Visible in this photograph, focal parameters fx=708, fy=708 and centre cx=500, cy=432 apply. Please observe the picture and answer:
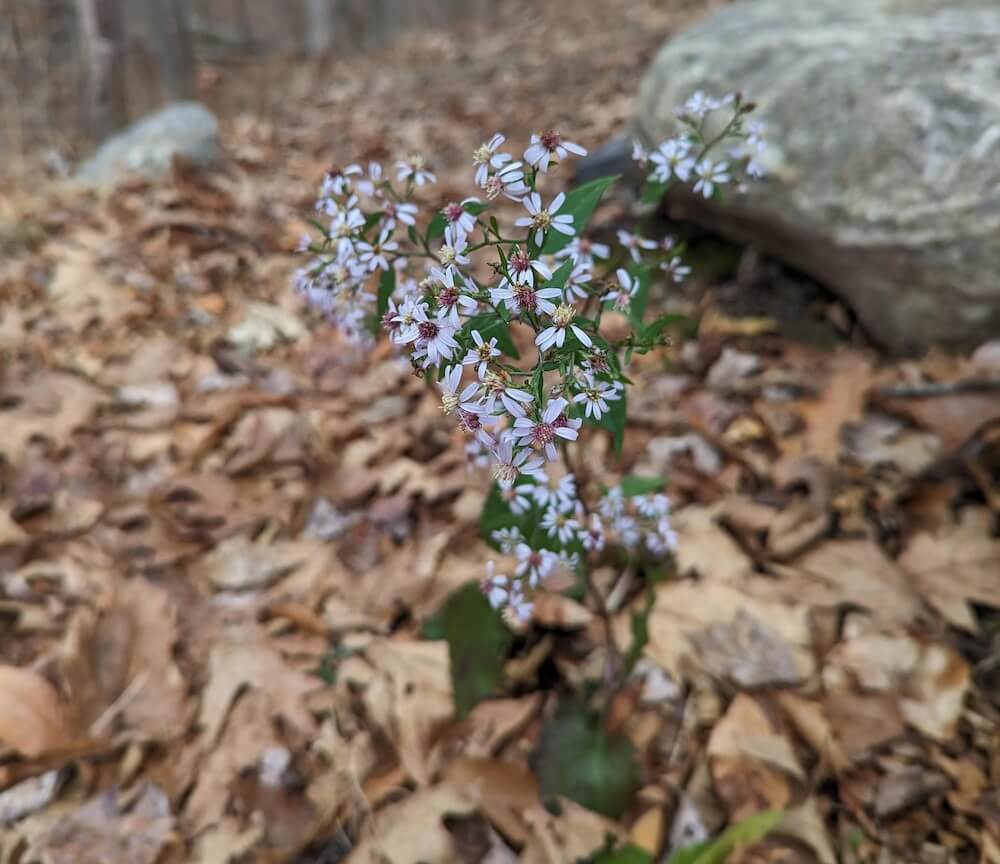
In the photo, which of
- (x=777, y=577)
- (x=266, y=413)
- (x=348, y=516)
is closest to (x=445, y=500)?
(x=348, y=516)

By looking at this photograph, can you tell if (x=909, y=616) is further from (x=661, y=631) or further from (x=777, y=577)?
(x=661, y=631)

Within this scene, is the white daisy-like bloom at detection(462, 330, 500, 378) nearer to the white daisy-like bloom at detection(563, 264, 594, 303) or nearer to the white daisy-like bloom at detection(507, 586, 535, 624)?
the white daisy-like bloom at detection(563, 264, 594, 303)

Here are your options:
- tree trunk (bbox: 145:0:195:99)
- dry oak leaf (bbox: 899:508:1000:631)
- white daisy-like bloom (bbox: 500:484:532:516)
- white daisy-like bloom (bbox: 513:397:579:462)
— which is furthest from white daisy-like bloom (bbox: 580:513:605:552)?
tree trunk (bbox: 145:0:195:99)

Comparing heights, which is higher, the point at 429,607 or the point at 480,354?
the point at 480,354

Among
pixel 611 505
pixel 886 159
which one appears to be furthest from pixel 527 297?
pixel 886 159

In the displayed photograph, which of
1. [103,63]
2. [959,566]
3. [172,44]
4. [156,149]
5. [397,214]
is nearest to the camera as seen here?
[397,214]

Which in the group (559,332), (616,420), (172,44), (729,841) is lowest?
(729,841)

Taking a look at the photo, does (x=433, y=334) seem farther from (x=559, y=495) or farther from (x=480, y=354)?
(x=559, y=495)

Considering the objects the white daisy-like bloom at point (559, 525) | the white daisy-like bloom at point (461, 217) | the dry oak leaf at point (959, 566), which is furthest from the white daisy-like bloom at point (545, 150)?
the dry oak leaf at point (959, 566)
